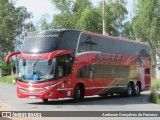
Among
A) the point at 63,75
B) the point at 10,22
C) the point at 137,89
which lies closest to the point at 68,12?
the point at 10,22

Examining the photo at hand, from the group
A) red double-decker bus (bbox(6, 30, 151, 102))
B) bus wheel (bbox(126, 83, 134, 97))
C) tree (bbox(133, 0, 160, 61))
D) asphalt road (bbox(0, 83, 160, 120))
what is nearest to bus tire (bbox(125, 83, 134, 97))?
bus wheel (bbox(126, 83, 134, 97))

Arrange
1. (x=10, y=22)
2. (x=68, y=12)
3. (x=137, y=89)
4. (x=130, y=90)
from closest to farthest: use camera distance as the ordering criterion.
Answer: (x=130, y=90)
(x=137, y=89)
(x=68, y=12)
(x=10, y=22)

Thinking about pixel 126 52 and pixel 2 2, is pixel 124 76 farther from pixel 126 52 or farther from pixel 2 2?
pixel 2 2

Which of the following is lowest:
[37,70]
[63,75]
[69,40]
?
[63,75]

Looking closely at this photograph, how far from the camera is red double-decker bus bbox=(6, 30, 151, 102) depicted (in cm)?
2241

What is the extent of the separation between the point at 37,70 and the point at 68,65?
167cm

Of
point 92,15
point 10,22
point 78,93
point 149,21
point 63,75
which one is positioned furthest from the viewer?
point 10,22

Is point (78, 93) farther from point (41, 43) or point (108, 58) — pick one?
point (108, 58)

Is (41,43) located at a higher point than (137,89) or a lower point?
higher

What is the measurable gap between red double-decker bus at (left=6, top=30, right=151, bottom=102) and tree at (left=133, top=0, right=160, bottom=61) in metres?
25.0

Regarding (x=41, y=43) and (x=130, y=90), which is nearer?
(x=41, y=43)

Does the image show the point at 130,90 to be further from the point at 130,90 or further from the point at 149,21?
the point at 149,21

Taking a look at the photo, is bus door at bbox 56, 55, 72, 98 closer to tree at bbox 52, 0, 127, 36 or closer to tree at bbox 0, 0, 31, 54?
tree at bbox 52, 0, 127, 36

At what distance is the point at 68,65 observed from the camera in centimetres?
2320
